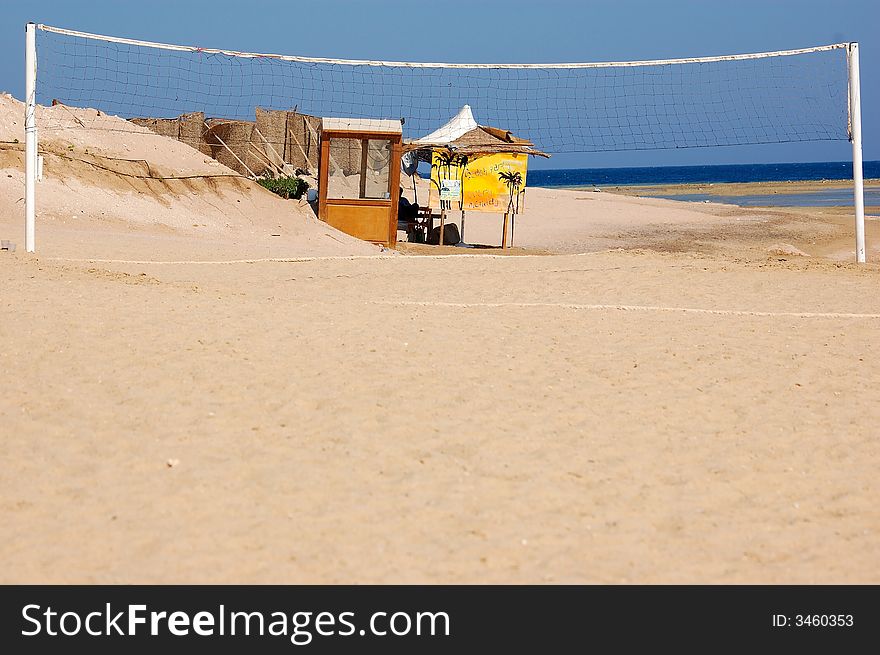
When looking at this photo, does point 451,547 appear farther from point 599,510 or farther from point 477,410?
point 477,410

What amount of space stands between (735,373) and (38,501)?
13.2 feet

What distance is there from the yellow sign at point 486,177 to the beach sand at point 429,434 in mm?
8619

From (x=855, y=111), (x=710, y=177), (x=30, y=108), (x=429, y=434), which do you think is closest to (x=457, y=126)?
Answer: (x=855, y=111)

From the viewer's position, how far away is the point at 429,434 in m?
4.69

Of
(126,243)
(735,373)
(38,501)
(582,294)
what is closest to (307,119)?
(126,243)

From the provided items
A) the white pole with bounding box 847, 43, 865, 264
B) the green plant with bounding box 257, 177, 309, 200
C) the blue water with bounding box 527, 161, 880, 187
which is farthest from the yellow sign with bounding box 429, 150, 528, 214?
the blue water with bounding box 527, 161, 880, 187

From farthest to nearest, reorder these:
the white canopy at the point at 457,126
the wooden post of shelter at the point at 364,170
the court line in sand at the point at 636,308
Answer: the white canopy at the point at 457,126, the wooden post of shelter at the point at 364,170, the court line in sand at the point at 636,308

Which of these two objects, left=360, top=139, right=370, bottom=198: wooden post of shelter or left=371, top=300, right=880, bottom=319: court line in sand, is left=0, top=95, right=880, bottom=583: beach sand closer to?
left=371, top=300, right=880, bottom=319: court line in sand

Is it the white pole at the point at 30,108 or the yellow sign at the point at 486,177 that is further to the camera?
the yellow sign at the point at 486,177

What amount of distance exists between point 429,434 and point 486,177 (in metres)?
13.5

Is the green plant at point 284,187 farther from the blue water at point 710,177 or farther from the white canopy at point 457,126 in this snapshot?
the blue water at point 710,177

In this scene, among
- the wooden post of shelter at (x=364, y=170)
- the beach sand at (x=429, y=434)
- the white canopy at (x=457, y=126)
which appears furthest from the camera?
the white canopy at (x=457, y=126)

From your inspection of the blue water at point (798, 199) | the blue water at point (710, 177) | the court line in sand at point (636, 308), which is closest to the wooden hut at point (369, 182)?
the court line in sand at point (636, 308)

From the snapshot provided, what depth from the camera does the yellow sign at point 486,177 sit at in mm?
17578
